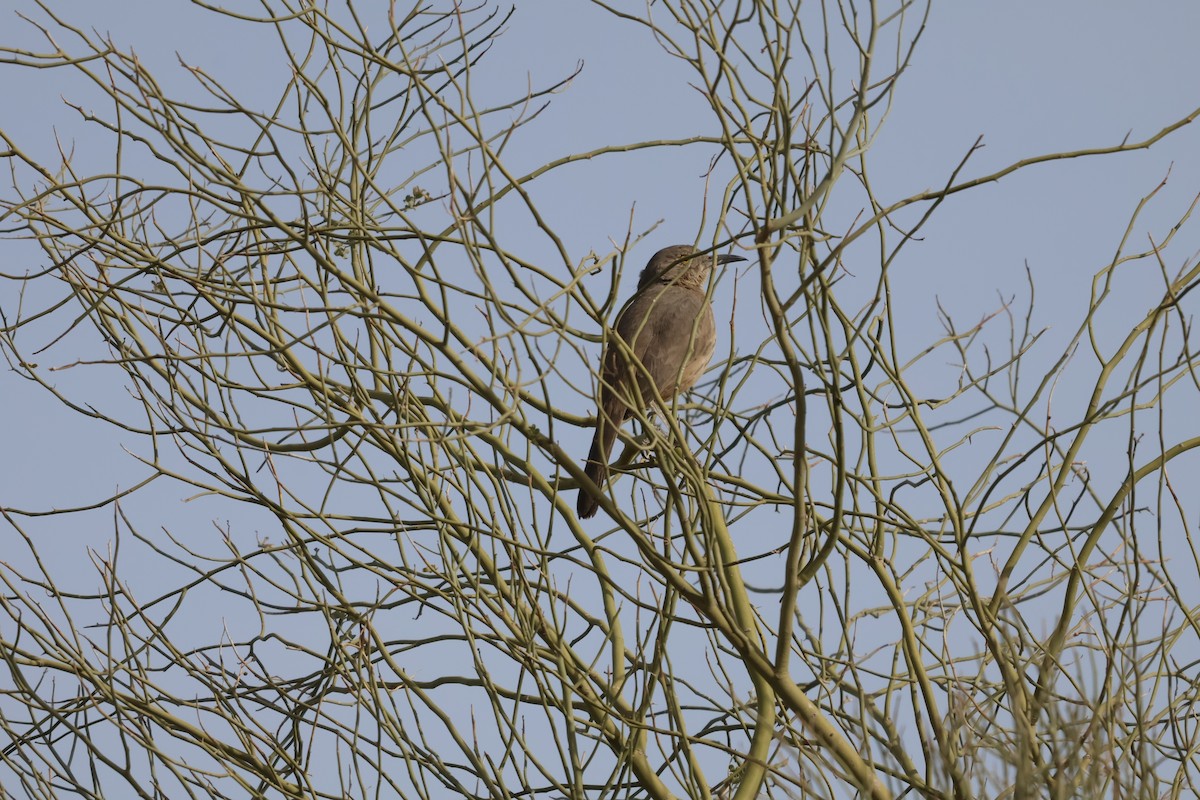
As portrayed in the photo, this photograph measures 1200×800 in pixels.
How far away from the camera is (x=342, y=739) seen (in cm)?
392

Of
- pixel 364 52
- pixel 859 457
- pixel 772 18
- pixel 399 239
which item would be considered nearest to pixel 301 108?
pixel 364 52

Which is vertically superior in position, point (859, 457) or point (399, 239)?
point (399, 239)

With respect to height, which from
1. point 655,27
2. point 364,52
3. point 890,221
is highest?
point 364,52

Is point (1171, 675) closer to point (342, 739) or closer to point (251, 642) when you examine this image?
point (342, 739)

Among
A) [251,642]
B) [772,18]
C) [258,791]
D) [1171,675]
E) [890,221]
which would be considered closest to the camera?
[772,18]

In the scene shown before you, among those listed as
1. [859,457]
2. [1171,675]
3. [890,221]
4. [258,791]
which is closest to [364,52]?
[890,221]

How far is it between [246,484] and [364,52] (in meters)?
1.32

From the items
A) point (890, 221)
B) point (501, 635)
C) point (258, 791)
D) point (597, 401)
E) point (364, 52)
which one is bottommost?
point (258, 791)

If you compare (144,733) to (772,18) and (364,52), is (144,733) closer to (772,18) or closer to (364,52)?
(364,52)

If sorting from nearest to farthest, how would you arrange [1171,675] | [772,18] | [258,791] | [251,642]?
[772,18] → [1171,675] → [258,791] → [251,642]

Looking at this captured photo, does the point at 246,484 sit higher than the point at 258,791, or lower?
higher

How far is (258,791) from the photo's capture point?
12.8ft

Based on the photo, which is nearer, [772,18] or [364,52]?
[772,18]

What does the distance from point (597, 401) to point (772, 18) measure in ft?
3.41
